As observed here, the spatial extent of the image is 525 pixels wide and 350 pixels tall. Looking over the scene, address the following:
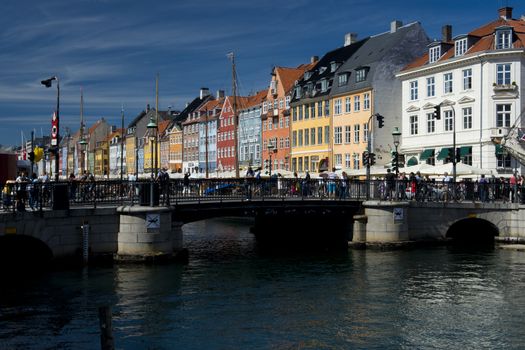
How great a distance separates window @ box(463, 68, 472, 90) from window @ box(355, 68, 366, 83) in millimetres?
13571

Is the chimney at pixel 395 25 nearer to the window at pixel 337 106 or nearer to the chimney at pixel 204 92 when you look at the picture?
the window at pixel 337 106

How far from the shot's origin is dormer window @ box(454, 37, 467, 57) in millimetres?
52347

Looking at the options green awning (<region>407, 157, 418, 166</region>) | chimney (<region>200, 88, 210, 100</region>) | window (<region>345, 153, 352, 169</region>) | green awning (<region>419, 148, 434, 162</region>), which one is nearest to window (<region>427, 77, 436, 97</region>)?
A: green awning (<region>419, 148, 434, 162</region>)

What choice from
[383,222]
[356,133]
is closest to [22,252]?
[383,222]

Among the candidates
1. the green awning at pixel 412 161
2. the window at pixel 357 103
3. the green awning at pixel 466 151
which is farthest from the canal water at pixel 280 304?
the window at pixel 357 103

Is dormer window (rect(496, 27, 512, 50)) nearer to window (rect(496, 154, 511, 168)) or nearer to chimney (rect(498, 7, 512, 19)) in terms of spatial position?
chimney (rect(498, 7, 512, 19))

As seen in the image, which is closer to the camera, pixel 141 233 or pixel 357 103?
pixel 141 233

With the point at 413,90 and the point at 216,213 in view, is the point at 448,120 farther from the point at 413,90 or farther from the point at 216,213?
the point at 216,213

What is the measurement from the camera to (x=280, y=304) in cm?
2070

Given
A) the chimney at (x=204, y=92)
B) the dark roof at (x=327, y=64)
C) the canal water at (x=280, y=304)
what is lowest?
the canal water at (x=280, y=304)

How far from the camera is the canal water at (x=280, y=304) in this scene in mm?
16688

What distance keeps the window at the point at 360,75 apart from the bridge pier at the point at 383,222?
32.1 metres

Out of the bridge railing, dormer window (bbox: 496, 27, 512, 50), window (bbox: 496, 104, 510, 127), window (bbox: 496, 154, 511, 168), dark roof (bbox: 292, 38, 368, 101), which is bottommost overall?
the bridge railing

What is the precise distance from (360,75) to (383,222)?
3332 centimetres
